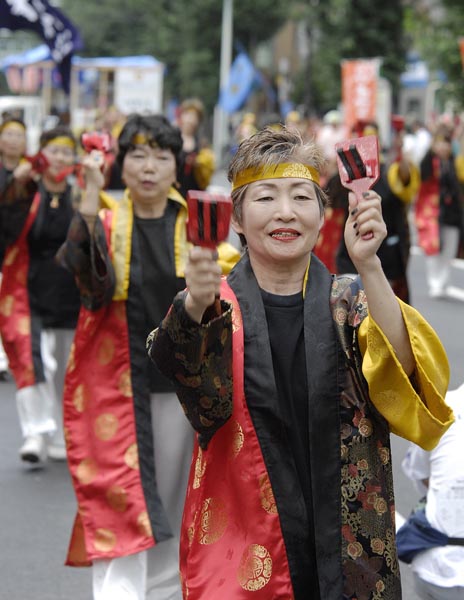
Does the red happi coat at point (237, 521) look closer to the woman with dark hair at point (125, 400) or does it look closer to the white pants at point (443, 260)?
the woman with dark hair at point (125, 400)

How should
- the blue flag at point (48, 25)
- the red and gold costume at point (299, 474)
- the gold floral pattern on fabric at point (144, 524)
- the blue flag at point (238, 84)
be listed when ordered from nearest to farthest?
1. the red and gold costume at point (299, 474)
2. the gold floral pattern on fabric at point (144, 524)
3. the blue flag at point (48, 25)
4. the blue flag at point (238, 84)

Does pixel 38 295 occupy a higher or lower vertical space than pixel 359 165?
lower

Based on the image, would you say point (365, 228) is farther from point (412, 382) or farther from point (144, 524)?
point (144, 524)

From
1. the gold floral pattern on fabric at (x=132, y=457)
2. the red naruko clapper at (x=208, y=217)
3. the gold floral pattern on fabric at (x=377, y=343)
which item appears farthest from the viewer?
the gold floral pattern on fabric at (x=132, y=457)

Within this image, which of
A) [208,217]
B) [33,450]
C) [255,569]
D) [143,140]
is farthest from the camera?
[33,450]

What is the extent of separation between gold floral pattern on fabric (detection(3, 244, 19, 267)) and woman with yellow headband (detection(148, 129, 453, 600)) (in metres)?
4.25

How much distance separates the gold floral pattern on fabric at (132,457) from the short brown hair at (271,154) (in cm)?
168

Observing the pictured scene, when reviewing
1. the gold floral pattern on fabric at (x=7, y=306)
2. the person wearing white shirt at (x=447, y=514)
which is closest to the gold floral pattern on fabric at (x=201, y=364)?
the person wearing white shirt at (x=447, y=514)

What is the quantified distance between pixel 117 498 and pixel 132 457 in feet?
0.51

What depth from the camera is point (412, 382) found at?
2916 mm

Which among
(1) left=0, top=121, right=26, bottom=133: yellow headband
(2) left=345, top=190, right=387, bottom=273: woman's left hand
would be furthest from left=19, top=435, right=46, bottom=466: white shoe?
(2) left=345, top=190, right=387, bottom=273: woman's left hand

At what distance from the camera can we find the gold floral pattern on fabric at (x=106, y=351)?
474 cm

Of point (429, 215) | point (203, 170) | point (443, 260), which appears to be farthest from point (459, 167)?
point (203, 170)

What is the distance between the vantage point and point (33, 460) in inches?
279
